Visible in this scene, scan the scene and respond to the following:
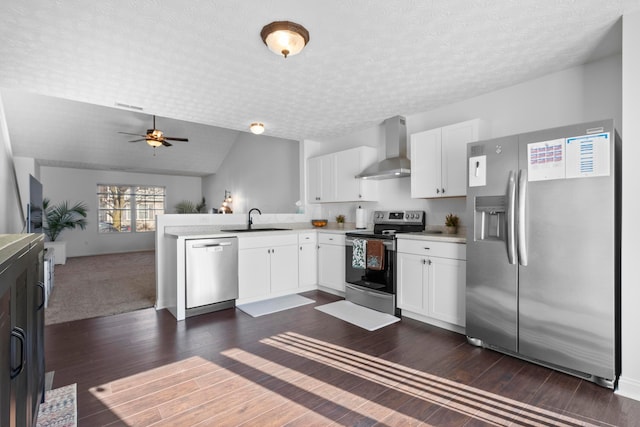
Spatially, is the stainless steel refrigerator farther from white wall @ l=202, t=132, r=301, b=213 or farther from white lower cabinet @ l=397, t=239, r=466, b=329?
white wall @ l=202, t=132, r=301, b=213

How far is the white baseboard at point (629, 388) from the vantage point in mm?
2016

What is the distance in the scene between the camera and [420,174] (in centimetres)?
375

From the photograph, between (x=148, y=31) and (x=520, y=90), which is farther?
(x=520, y=90)

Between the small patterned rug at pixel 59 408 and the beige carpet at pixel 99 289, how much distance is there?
1800 millimetres

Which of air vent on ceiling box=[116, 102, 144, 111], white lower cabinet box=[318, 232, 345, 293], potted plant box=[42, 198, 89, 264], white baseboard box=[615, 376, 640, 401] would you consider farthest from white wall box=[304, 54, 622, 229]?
potted plant box=[42, 198, 89, 264]

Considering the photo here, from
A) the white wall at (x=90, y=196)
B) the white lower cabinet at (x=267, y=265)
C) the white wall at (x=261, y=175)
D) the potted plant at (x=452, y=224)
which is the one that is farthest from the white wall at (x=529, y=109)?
the white wall at (x=90, y=196)

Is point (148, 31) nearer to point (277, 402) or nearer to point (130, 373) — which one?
point (130, 373)

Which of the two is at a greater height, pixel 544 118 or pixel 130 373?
pixel 544 118

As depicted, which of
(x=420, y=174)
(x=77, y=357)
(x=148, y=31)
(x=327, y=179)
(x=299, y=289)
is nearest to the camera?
(x=148, y=31)

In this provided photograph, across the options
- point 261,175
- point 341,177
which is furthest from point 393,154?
point 261,175

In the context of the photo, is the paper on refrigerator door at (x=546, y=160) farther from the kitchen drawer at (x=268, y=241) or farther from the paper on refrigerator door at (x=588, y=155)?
the kitchen drawer at (x=268, y=241)

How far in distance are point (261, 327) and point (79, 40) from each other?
2847 millimetres

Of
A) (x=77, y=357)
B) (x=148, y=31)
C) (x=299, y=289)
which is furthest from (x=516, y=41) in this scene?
(x=77, y=357)

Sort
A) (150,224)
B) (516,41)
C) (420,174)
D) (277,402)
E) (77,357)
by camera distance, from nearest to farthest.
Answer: (277,402), (516,41), (77,357), (420,174), (150,224)
